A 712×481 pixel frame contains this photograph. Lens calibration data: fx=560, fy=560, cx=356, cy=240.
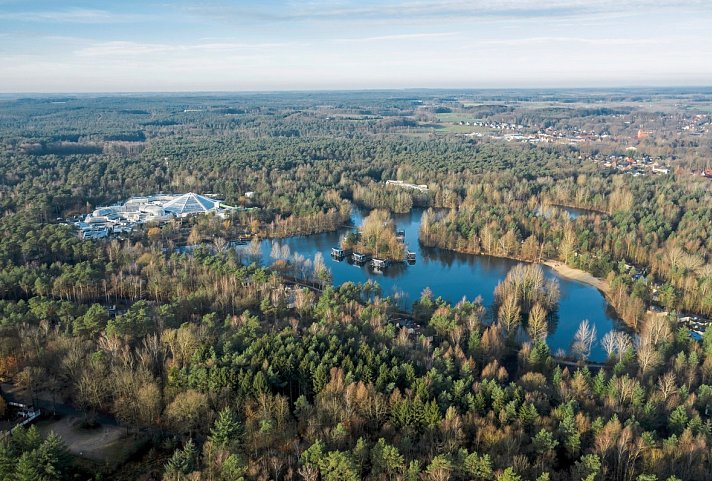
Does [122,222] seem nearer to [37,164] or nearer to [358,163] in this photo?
[37,164]

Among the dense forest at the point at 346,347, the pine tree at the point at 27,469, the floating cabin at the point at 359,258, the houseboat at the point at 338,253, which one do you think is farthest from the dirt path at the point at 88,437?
the houseboat at the point at 338,253

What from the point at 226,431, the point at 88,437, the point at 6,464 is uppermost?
the point at 6,464

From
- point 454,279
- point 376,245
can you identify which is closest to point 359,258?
point 376,245

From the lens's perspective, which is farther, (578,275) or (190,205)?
(190,205)

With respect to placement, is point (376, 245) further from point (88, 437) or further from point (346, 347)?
point (88, 437)

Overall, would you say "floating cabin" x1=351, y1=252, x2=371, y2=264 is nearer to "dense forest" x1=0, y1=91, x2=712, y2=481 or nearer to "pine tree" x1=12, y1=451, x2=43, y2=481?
"dense forest" x1=0, y1=91, x2=712, y2=481

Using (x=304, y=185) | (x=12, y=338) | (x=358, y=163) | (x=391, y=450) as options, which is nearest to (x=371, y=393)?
(x=391, y=450)

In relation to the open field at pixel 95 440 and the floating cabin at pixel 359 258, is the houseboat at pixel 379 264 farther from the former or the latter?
the open field at pixel 95 440
